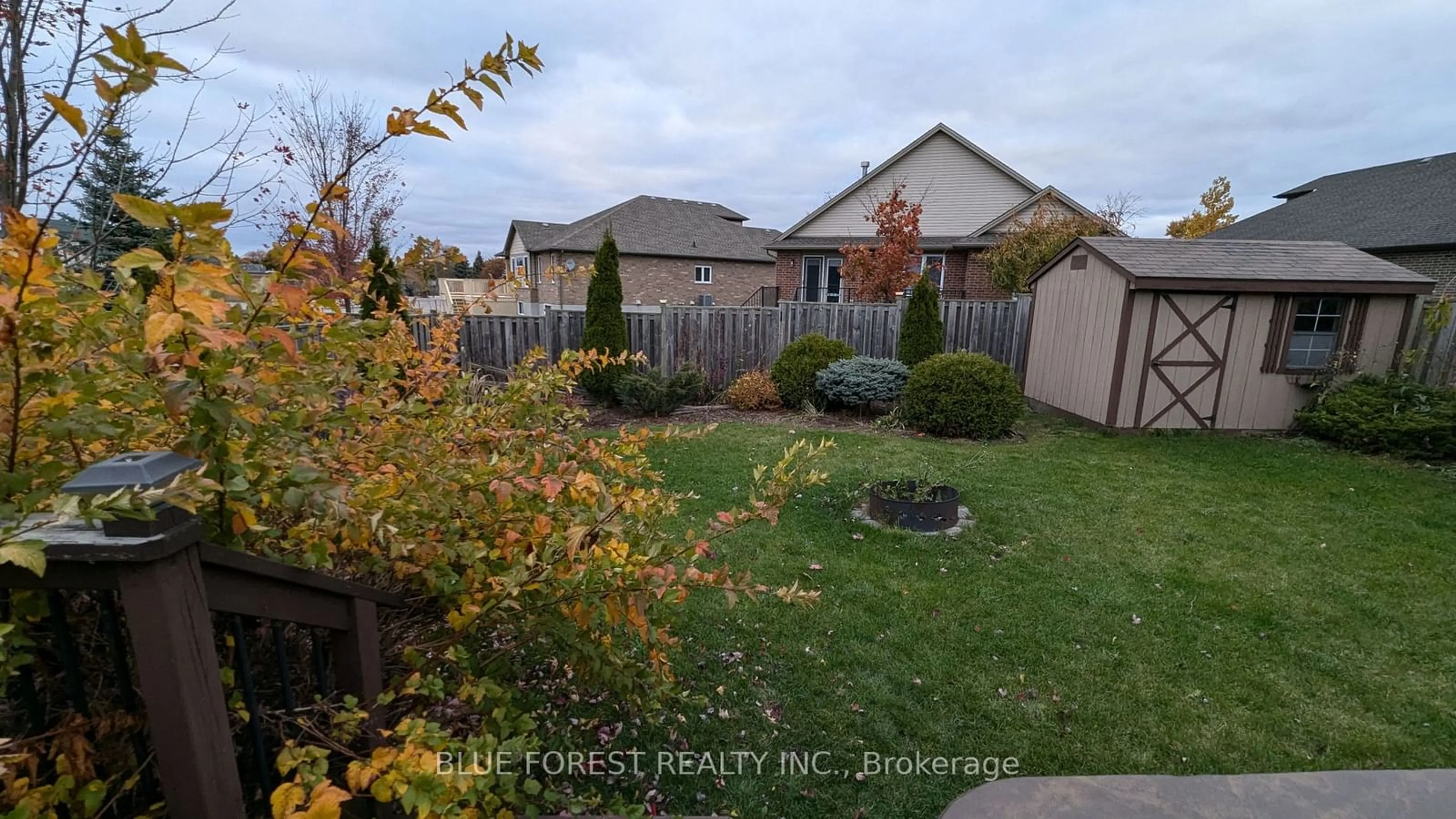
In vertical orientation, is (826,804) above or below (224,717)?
below

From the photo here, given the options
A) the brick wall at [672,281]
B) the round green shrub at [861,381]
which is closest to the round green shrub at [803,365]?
→ the round green shrub at [861,381]

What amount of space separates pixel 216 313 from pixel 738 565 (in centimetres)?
354

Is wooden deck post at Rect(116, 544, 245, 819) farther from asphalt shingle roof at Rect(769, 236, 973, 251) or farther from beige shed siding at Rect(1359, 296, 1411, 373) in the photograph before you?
asphalt shingle roof at Rect(769, 236, 973, 251)

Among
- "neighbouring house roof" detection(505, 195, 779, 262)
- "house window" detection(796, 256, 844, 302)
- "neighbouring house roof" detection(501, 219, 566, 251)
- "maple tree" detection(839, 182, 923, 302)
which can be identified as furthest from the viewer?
"neighbouring house roof" detection(501, 219, 566, 251)

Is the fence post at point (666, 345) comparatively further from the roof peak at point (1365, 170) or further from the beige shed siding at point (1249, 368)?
the roof peak at point (1365, 170)

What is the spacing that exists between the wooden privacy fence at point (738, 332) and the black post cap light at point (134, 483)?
8.60 m

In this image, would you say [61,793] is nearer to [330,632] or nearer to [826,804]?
[330,632]

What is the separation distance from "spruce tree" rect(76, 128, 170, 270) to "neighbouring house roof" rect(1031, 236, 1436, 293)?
8.94 metres

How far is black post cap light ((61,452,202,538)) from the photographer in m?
0.80

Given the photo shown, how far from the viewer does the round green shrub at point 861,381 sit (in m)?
8.42

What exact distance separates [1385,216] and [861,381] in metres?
15.7

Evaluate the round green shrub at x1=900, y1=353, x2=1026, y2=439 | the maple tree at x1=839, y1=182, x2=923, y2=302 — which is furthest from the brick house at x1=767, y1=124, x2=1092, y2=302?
the round green shrub at x1=900, y1=353, x2=1026, y2=439

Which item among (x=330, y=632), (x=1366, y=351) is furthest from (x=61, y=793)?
(x=1366, y=351)

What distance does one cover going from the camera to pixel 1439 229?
42.9 feet
